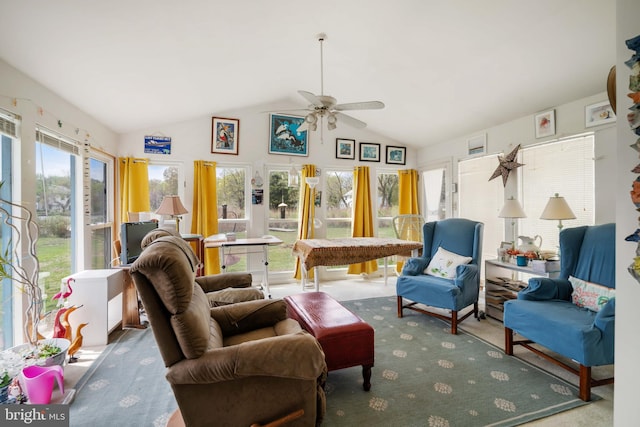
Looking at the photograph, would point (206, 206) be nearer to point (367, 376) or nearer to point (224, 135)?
point (224, 135)

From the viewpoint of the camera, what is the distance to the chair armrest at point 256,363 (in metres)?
1.26

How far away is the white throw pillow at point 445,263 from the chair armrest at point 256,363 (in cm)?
227

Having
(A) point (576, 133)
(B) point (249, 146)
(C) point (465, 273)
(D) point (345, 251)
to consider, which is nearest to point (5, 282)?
(D) point (345, 251)

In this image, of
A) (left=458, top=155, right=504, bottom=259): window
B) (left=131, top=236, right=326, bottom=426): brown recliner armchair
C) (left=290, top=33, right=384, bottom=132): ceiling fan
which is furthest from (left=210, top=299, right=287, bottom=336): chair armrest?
(left=458, top=155, right=504, bottom=259): window

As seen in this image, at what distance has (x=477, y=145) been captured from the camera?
13.7 feet

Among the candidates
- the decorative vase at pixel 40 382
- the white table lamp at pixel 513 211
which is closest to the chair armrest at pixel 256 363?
the decorative vase at pixel 40 382

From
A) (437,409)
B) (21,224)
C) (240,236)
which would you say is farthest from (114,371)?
(240,236)

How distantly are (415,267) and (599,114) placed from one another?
2.30 meters

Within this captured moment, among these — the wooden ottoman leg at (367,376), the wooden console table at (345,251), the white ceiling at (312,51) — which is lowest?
the wooden ottoman leg at (367,376)

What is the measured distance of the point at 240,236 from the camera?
462cm

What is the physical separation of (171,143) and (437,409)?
4.40 metres

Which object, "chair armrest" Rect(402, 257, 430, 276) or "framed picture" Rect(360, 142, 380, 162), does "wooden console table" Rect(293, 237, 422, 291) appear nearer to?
"chair armrest" Rect(402, 257, 430, 276)

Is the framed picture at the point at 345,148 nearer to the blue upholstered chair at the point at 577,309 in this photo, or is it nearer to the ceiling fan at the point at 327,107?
the ceiling fan at the point at 327,107

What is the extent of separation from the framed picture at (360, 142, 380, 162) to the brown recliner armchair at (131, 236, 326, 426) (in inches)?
162
